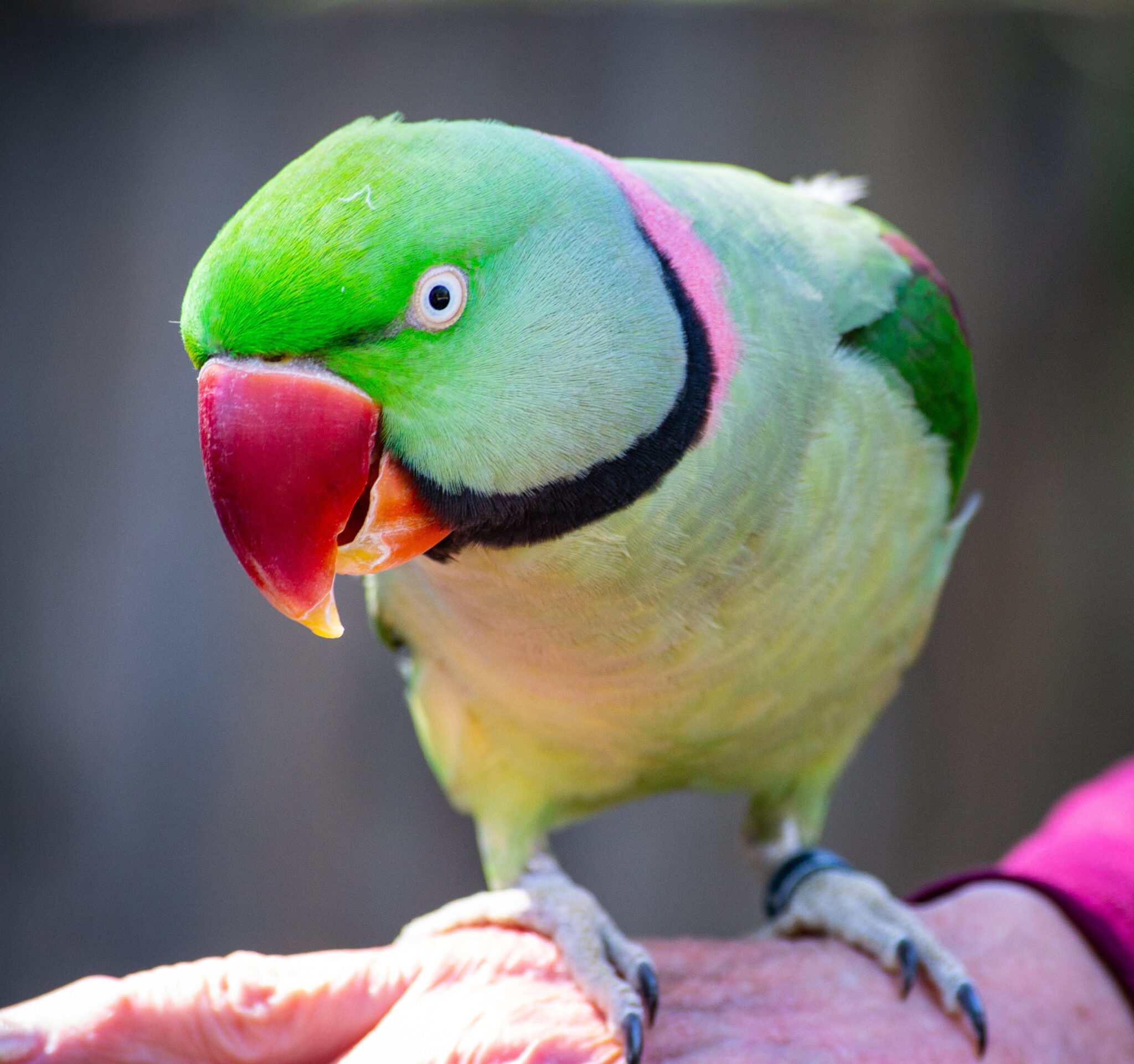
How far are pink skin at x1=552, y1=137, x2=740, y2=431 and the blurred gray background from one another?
2.17m

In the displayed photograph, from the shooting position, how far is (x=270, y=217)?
3.90 ft

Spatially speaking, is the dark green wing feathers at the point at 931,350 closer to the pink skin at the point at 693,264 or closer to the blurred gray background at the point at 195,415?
the pink skin at the point at 693,264

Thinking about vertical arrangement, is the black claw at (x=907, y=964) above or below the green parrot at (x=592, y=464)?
below

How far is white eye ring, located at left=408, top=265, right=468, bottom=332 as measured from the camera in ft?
3.96

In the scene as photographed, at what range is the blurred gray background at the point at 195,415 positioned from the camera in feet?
11.4

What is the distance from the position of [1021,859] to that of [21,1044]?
5.89 ft

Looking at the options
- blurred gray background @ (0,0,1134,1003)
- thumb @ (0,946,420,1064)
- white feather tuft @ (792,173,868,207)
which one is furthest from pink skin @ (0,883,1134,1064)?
blurred gray background @ (0,0,1134,1003)

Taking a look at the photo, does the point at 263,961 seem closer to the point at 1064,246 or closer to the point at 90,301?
the point at 90,301

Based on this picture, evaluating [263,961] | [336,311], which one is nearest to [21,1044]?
[263,961]

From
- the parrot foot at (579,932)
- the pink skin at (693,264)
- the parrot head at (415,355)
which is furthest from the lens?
the parrot foot at (579,932)

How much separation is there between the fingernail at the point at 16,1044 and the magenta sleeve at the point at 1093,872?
158 cm

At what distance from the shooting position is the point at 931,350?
1.82 metres

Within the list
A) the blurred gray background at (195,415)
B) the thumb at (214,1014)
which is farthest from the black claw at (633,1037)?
the blurred gray background at (195,415)

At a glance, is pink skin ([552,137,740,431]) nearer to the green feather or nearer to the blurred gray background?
the green feather
